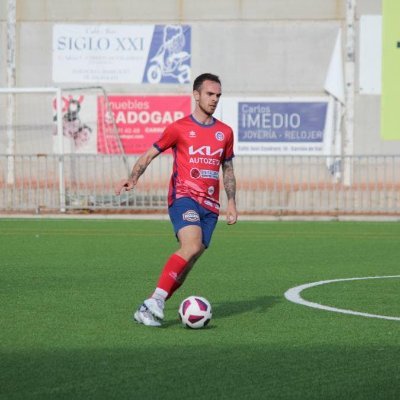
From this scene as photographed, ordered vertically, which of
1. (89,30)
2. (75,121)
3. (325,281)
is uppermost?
(89,30)

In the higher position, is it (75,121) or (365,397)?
(75,121)

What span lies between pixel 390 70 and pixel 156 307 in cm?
2164

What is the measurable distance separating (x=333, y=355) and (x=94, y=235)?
42.0 feet

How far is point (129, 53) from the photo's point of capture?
102 feet

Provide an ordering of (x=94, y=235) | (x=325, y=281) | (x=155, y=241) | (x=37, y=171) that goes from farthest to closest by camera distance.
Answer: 1. (x=37, y=171)
2. (x=94, y=235)
3. (x=155, y=241)
4. (x=325, y=281)

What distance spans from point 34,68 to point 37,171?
4.85m

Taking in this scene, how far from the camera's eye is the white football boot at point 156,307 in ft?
31.1

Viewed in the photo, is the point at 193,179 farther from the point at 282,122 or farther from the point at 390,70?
the point at 390,70

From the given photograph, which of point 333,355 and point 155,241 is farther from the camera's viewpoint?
point 155,241

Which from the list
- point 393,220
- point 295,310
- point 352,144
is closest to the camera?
point 295,310

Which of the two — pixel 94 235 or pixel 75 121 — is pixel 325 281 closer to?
pixel 94 235

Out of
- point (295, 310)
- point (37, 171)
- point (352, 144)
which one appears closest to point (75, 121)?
point (37, 171)

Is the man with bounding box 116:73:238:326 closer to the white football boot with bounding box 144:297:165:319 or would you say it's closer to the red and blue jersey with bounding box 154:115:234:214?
the red and blue jersey with bounding box 154:115:234:214

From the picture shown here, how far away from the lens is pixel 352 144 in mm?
30547
